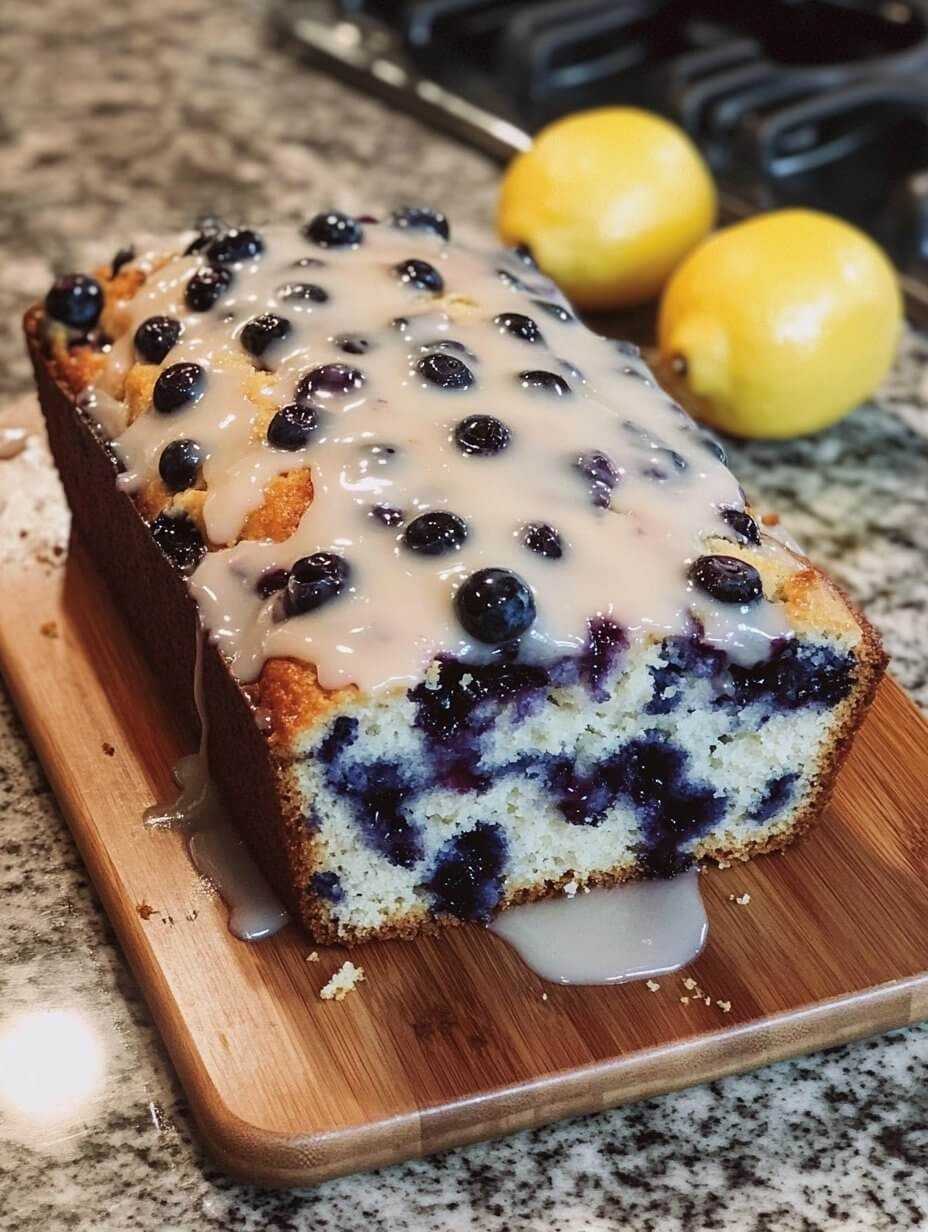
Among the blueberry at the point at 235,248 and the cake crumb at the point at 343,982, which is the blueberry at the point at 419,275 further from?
the cake crumb at the point at 343,982

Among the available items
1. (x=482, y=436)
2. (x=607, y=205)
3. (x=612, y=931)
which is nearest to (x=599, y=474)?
(x=482, y=436)

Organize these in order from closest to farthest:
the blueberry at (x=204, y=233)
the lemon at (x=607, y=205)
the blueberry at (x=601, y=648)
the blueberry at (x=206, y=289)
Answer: the blueberry at (x=601, y=648), the blueberry at (x=206, y=289), the blueberry at (x=204, y=233), the lemon at (x=607, y=205)

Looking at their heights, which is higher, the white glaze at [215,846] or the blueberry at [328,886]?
the blueberry at [328,886]

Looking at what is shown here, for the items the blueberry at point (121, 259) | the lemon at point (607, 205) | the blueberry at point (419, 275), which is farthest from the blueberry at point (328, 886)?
the lemon at point (607, 205)

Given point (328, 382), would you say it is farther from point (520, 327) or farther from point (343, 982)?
point (343, 982)

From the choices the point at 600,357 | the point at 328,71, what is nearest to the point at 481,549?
the point at 600,357
